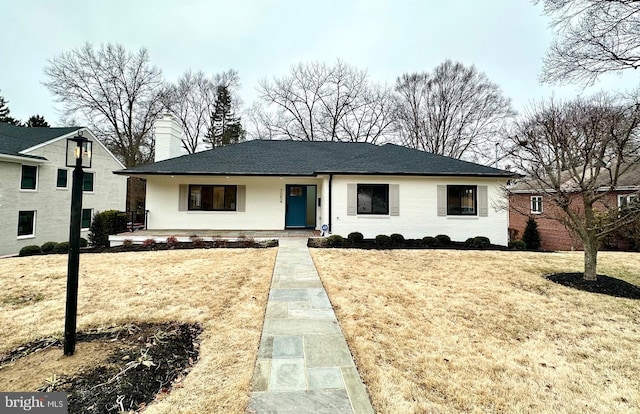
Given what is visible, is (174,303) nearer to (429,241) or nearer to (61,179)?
(429,241)


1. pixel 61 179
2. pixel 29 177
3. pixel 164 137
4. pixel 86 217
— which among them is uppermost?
pixel 164 137

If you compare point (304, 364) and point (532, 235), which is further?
point (532, 235)

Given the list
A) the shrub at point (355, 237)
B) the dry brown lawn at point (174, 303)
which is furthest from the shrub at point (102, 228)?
the shrub at point (355, 237)

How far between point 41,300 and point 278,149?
34.8 feet

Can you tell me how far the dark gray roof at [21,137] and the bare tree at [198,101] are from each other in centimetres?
846

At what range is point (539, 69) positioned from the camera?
844cm

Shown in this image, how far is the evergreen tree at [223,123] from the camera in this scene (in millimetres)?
23594

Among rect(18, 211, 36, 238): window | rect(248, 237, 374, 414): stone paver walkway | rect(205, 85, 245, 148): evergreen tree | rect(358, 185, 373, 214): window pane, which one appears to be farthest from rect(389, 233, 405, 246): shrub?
rect(205, 85, 245, 148): evergreen tree

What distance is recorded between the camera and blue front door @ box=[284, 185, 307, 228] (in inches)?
472

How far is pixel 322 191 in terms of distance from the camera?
1118 cm

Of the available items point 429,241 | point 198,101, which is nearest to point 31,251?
point 429,241

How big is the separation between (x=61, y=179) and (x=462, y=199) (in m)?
19.7

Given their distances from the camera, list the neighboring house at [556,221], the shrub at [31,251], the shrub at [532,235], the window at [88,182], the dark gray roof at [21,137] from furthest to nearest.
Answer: the window at [88,182], the shrub at [532,235], the dark gray roof at [21,137], the neighboring house at [556,221], the shrub at [31,251]

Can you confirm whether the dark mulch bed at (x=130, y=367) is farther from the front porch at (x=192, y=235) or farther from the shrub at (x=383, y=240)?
the shrub at (x=383, y=240)
